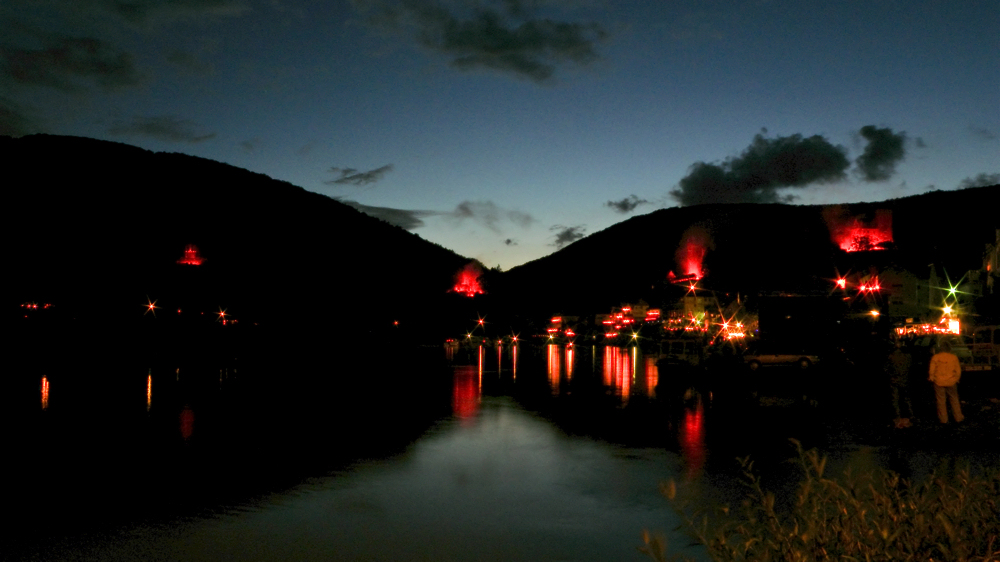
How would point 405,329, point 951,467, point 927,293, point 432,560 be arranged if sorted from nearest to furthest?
point 432,560
point 951,467
point 927,293
point 405,329

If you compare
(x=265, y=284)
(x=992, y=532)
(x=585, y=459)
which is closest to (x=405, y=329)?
(x=265, y=284)

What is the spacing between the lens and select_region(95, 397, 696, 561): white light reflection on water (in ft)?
22.3

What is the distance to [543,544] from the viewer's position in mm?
7070

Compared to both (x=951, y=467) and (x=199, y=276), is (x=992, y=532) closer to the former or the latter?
(x=951, y=467)

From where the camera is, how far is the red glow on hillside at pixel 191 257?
86375 mm

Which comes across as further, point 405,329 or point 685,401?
point 405,329

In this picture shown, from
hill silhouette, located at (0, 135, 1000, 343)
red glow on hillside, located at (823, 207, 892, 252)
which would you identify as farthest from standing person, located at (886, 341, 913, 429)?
red glow on hillside, located at (823, 207, 892, 252)

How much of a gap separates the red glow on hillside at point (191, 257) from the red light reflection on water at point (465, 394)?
59.2m

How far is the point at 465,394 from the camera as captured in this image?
76.0 feet

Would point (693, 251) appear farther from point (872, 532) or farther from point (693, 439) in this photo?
point (872, 532)

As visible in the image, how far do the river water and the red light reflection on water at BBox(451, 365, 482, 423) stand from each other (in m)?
0.21

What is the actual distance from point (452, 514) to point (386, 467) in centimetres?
286

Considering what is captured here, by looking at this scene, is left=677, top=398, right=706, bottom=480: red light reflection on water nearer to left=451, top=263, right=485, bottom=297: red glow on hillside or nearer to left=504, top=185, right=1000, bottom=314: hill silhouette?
left=504, top=185, right=1000, bottom=314: hill silhouette

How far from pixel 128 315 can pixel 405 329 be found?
89.4ft
